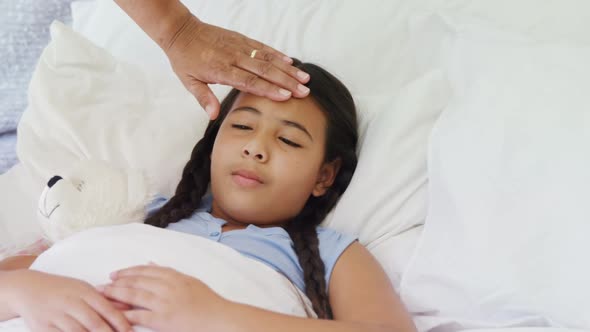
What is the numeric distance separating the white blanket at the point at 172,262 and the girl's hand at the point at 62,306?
0.10ft

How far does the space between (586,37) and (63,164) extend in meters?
1.09

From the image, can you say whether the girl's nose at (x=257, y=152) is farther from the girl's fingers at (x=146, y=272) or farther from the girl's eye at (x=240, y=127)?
the girl's fingers at (x=146, y=272)

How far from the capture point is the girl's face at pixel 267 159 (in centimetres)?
119

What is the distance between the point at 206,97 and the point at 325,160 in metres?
0.27

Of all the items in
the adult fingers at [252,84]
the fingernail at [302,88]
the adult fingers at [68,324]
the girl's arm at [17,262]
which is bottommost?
the girl's arm at [17,262]

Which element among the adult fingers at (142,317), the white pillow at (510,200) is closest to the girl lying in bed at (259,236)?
the adult fingers at (142,317)

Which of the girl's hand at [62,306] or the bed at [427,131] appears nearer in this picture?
the girl's hand at [62,306]

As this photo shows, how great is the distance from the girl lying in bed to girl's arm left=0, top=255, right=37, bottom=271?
0.48 feet

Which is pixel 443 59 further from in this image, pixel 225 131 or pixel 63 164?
pixel 63 164

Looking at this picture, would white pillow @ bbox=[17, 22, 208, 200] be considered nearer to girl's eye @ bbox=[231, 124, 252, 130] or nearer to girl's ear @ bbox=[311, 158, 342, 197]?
girl's eye @ bbox=[231, 124, 252, 130]

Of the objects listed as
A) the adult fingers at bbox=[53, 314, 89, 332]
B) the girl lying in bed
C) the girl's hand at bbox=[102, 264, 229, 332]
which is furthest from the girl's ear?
the adult fingers at bbox=[53, 314, 89, 332]

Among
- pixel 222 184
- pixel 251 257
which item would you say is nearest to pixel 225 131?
pixel 222 184

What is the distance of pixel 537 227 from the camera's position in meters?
1.03

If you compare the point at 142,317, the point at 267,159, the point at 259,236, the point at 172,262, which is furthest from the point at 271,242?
the point at 142,317
